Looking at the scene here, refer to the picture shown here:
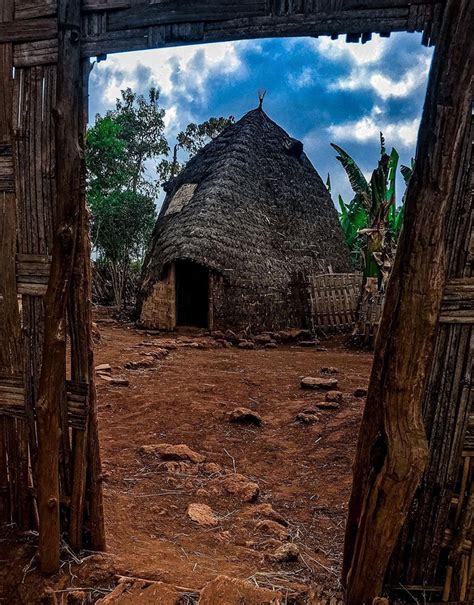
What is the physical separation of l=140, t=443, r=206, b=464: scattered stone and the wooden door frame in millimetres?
1809

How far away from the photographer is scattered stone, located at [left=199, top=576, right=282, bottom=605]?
2.29 meters

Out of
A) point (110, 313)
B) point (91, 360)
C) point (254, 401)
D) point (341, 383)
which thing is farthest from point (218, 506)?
point (110, 313)

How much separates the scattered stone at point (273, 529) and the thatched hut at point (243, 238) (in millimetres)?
8829

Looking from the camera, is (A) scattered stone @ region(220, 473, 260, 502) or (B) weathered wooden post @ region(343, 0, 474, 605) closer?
(B) weathered wooden post @ region(343, 0, 474, 605)

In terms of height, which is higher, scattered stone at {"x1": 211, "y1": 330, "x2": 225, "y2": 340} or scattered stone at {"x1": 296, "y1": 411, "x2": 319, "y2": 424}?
scattered stone at {"x1": 211, "y1": 330, "x2": 225, "y2": 340}

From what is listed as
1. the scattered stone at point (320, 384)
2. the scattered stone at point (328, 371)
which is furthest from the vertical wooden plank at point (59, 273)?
the scattered stone at point (328, 371)

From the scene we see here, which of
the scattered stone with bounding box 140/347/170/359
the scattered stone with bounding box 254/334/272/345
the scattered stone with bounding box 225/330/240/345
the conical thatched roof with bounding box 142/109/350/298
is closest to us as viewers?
the scattered stone with bounding box 140/347/170/359

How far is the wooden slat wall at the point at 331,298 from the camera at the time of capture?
42.0 ft

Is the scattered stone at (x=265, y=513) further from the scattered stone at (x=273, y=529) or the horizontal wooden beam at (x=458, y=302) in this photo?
the horizontal wooden beam at (x=458, y=302)

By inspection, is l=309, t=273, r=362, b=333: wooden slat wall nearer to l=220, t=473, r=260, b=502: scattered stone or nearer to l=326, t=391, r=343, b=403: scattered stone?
l=326, t=391, r=343, b=403: scattered stone

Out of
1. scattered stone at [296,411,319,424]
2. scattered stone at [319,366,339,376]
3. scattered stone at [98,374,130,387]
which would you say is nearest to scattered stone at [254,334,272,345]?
scattered stone at [319,366,339,376]

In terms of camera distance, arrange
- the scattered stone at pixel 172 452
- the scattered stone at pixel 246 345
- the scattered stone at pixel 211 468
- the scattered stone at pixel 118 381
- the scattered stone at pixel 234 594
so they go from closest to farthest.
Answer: the scattered stone at pixel 234 594 < the scattered stone at pixel 211 468 < the scattered stone at pixel 172 452 < the scattered stone at pixel 118 381 < the scattered stone at pixel 246 345

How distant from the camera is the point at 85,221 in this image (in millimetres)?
2648

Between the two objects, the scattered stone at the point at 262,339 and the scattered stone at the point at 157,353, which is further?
the scattered stone at the point at 262,339
